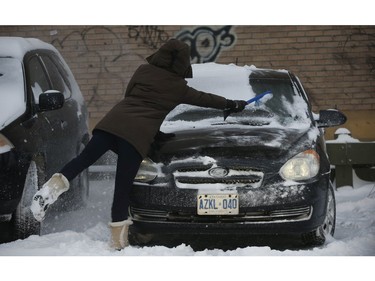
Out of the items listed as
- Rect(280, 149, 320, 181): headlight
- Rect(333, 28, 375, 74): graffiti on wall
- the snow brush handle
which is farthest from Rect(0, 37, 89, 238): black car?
Rect(333, 28, 375, 74): graffiti on wall

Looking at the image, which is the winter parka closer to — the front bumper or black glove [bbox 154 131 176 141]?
black glove [bbox 154 131 176 141]

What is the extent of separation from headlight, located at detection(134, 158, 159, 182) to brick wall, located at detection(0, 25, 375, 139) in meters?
1.24

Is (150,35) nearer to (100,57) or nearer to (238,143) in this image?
(100,57)

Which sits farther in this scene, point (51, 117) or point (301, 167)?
point (51, 117)

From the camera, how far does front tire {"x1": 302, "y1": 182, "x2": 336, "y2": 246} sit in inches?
200

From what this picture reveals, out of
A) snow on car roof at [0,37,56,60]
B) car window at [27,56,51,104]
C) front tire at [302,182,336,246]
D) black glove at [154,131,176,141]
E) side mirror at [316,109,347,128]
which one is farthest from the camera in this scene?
snow on car roof at [0,37,56,60]

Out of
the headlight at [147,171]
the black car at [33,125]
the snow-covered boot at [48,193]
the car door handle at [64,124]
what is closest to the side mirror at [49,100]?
the black car at [33,125]

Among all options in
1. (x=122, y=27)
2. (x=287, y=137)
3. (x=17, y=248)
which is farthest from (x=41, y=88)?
(x=287, y=137)

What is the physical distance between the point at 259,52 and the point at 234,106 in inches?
46.4

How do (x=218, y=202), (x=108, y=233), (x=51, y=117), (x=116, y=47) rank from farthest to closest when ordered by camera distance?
(x=116, y=47) < (x=51, y=117) < (x=108, y=233) < (x=218, y=202)

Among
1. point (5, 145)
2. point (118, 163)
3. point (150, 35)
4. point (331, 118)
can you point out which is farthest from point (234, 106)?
point (5, 145)

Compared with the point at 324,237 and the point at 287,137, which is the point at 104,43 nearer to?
the point at 287,137

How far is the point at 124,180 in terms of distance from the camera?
16.4 feet

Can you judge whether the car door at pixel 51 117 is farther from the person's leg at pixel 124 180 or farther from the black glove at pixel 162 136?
the black glove at pixel 162 136
